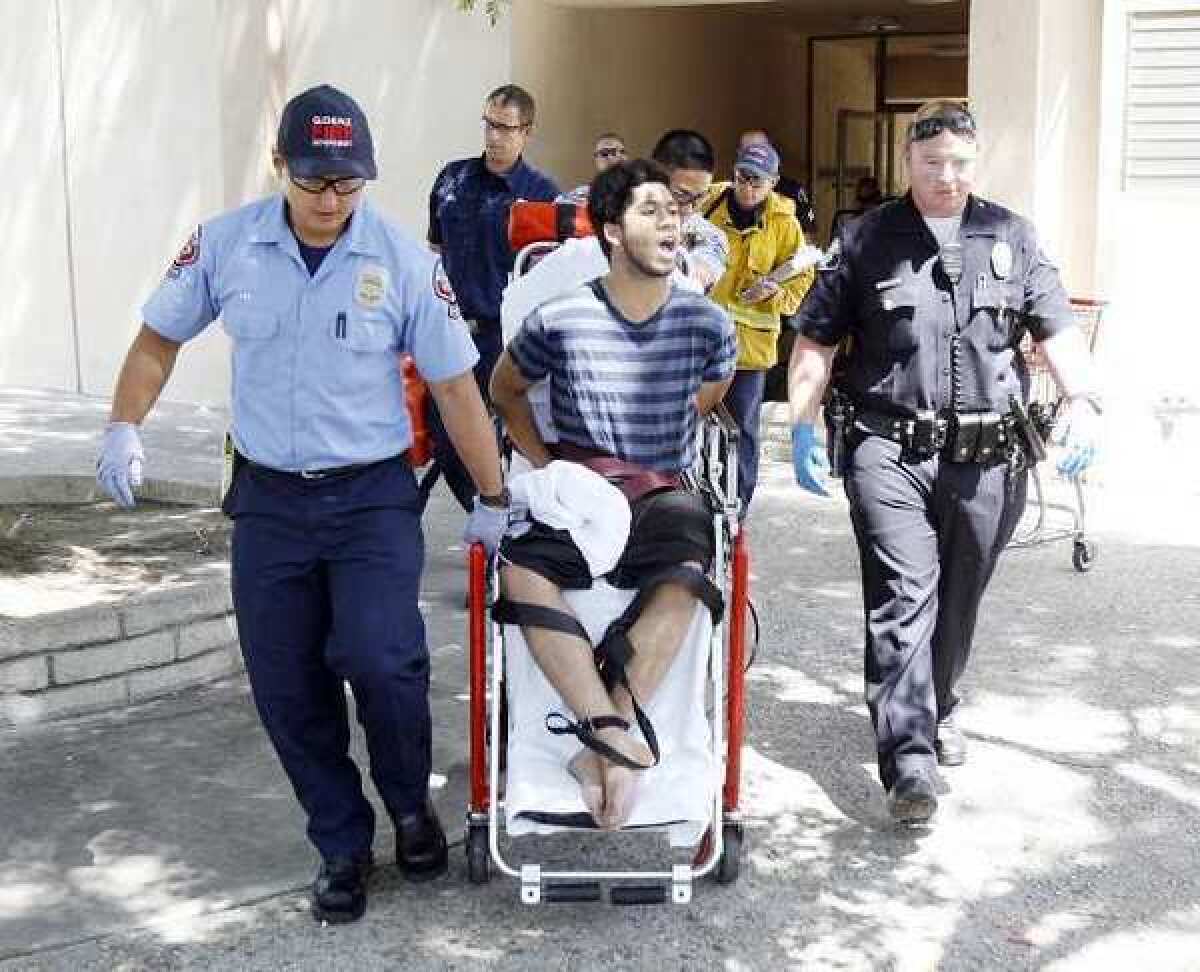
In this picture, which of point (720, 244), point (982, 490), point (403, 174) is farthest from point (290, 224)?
point (403, 174)

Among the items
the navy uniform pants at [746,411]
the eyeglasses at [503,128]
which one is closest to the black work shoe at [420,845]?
the navy uniform pants at [746,411]

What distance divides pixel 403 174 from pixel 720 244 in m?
4.15

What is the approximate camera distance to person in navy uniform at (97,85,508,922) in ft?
13.0

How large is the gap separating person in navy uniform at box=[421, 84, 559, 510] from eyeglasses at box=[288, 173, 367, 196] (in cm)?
316

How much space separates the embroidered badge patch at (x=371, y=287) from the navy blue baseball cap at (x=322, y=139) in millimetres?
207

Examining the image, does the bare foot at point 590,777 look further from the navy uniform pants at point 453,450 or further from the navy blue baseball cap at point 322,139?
the navy uniform pants at point 453,450

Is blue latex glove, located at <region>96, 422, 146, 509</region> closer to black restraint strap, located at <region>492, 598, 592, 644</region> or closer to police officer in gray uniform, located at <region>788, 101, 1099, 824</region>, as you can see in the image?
black restraint strap, located at <region>492, 598, 592, 644</region>

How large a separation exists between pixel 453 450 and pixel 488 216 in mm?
1172

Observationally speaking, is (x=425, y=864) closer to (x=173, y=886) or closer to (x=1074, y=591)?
(x=173, y=886)

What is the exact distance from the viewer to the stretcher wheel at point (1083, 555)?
23.9ft

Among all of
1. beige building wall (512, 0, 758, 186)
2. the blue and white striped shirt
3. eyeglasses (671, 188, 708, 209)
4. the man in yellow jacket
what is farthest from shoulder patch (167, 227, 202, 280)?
beige building wall (512, 0, 758, 186)

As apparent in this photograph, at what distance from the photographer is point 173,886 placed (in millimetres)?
4227

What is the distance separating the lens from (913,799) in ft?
14.8

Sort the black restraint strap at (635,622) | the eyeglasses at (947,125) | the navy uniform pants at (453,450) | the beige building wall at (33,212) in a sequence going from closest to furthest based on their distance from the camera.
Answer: the black restraint strap at (635,622) → the eyeglasses at (947,125) → the navy uniform pants at (453,450) → the beige building wall at (33,212)
